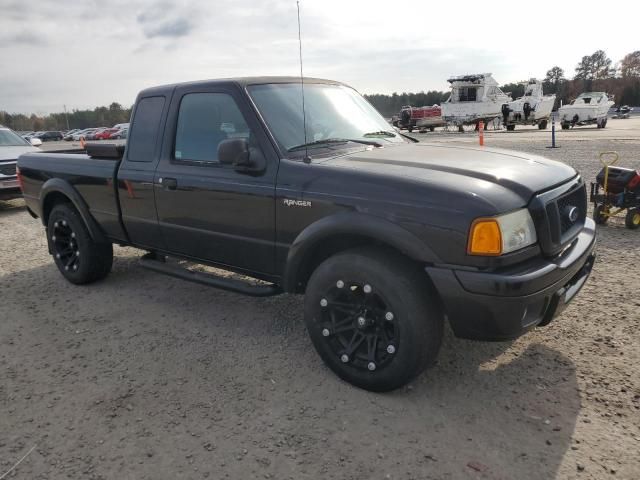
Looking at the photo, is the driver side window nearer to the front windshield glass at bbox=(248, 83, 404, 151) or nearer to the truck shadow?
the front windshield glass at bbox=(248, 83, 404, 151)

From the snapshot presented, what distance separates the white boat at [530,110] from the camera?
33094 mm

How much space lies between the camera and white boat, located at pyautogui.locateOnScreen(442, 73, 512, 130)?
34844mm

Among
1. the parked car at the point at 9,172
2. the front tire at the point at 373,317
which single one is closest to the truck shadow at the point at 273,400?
the front tire at the point at 373,317

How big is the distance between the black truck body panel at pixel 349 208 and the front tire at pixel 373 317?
0.14m

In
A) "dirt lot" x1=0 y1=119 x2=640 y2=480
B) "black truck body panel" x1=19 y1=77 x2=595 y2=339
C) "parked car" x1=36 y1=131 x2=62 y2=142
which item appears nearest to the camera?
"dirt lot" x1=0 y1=119 x2=640 y2=480

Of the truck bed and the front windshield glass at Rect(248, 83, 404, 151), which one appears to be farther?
the truck bed

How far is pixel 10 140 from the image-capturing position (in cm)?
1055

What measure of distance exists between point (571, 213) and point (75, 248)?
15.2 feet

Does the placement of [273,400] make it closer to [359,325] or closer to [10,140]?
[359,325]

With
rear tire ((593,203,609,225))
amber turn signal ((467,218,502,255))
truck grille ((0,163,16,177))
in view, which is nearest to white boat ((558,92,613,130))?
rear tire ((593,203,609,225))

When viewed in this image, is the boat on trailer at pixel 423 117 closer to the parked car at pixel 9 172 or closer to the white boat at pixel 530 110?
the white boat at pixel 530 110

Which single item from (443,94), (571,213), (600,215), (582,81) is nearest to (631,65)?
(582,81)

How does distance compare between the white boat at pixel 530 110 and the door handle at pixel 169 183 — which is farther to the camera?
the white boat at pixel 530 110

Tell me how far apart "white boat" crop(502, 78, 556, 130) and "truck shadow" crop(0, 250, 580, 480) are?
3342 cm
